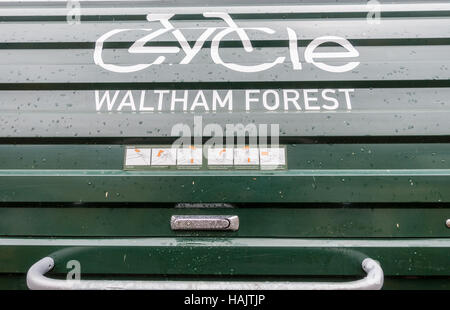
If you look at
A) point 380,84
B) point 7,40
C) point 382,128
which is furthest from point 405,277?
point 7,40

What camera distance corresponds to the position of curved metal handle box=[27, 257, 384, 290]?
1.23 meters

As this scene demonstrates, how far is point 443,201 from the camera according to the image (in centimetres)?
138

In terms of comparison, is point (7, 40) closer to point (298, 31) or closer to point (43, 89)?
point (43, 89)

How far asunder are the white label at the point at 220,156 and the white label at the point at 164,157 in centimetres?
16

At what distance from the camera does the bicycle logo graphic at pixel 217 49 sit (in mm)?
1528

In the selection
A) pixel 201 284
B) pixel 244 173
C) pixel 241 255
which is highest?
pixel 244 173

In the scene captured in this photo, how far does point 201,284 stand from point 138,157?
604 millimetres

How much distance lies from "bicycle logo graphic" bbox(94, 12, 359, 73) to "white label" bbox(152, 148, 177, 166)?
1.37ft

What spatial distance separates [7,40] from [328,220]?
1.77 metres

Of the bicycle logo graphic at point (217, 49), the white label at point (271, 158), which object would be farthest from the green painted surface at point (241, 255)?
the bicycle logo graphic at point (217, 49)

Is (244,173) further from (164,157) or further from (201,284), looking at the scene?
(201,284)

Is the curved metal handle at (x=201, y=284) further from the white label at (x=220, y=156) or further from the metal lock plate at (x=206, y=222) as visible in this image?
the white label at (x=220, y=156)

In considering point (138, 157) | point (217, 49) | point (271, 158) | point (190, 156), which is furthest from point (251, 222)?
point (217, 49)

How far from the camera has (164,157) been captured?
1438 mm
